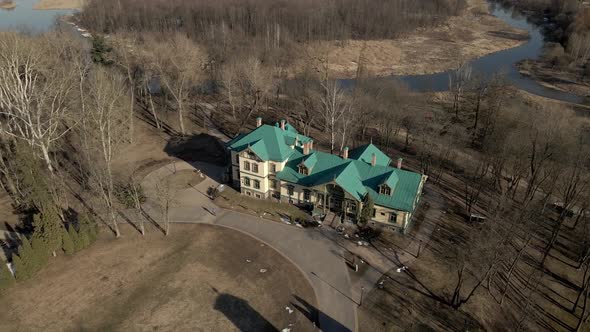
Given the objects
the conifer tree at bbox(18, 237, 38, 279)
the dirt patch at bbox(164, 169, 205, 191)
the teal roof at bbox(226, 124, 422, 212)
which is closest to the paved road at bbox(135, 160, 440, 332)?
the dirt patch at bbox(164, 169, 205, 191)

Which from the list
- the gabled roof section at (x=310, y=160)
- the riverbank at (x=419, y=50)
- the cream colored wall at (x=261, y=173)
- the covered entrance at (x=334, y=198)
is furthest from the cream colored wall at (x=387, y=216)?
the riverbank at (x=419, y=50)

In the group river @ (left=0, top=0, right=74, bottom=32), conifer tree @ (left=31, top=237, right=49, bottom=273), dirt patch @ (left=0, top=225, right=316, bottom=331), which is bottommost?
dirt patch @ (left=0, top=225, right=316, bottom=331)

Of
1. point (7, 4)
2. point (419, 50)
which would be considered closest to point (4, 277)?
point (419, 50)

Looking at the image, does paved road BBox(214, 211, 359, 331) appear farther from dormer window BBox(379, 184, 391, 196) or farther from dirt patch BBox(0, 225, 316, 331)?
dormer window BBox(379, 184, 391, 196)

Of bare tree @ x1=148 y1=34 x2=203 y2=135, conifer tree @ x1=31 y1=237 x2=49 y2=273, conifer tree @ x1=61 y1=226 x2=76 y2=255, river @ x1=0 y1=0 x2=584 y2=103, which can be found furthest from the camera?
river @ x1=0 y1=0 x2=584 y2=103

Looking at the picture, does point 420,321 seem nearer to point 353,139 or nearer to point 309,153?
point 309,153

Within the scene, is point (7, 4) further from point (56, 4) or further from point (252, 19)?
point (252, 19)
